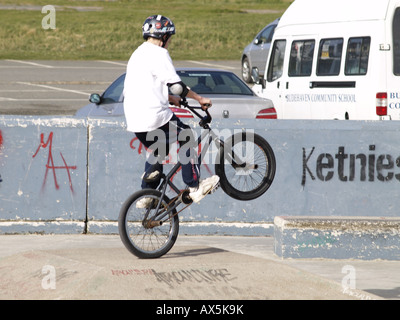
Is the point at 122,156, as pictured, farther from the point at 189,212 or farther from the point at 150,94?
the point at 150,94

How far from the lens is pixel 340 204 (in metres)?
10.3

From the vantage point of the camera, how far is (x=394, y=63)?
13703mm

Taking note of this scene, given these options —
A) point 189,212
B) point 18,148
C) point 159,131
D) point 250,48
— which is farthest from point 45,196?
point 250,48

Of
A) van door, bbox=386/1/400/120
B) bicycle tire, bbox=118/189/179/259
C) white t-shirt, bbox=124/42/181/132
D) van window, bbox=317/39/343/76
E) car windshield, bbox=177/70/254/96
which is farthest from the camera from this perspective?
van window, bbox=317/39/343/76

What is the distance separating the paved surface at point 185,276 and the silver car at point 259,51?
16359mm

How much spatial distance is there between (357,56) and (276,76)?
280cm

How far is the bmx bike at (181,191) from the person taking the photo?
323 inches

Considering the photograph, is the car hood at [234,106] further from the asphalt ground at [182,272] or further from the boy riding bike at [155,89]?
the boy riding bike at [155,89]

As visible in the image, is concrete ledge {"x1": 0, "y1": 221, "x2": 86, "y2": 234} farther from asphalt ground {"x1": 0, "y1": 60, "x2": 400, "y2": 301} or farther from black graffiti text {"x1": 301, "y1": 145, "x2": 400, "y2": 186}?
black graffiti text {"x1": 301, "y1": 145, "x2": 400, "y2": 186}

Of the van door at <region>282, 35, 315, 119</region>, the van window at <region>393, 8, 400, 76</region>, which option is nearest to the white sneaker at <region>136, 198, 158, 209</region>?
the van window at <region>393, 8, 400, 76</region>

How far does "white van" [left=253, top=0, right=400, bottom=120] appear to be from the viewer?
13711 millimetres

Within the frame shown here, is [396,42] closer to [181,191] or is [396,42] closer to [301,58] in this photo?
[301,58]

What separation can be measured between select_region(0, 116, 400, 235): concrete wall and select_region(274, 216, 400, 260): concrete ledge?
1.03m

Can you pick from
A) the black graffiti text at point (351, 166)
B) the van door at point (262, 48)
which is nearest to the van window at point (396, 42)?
the black graffiti text at point (351, 166)
